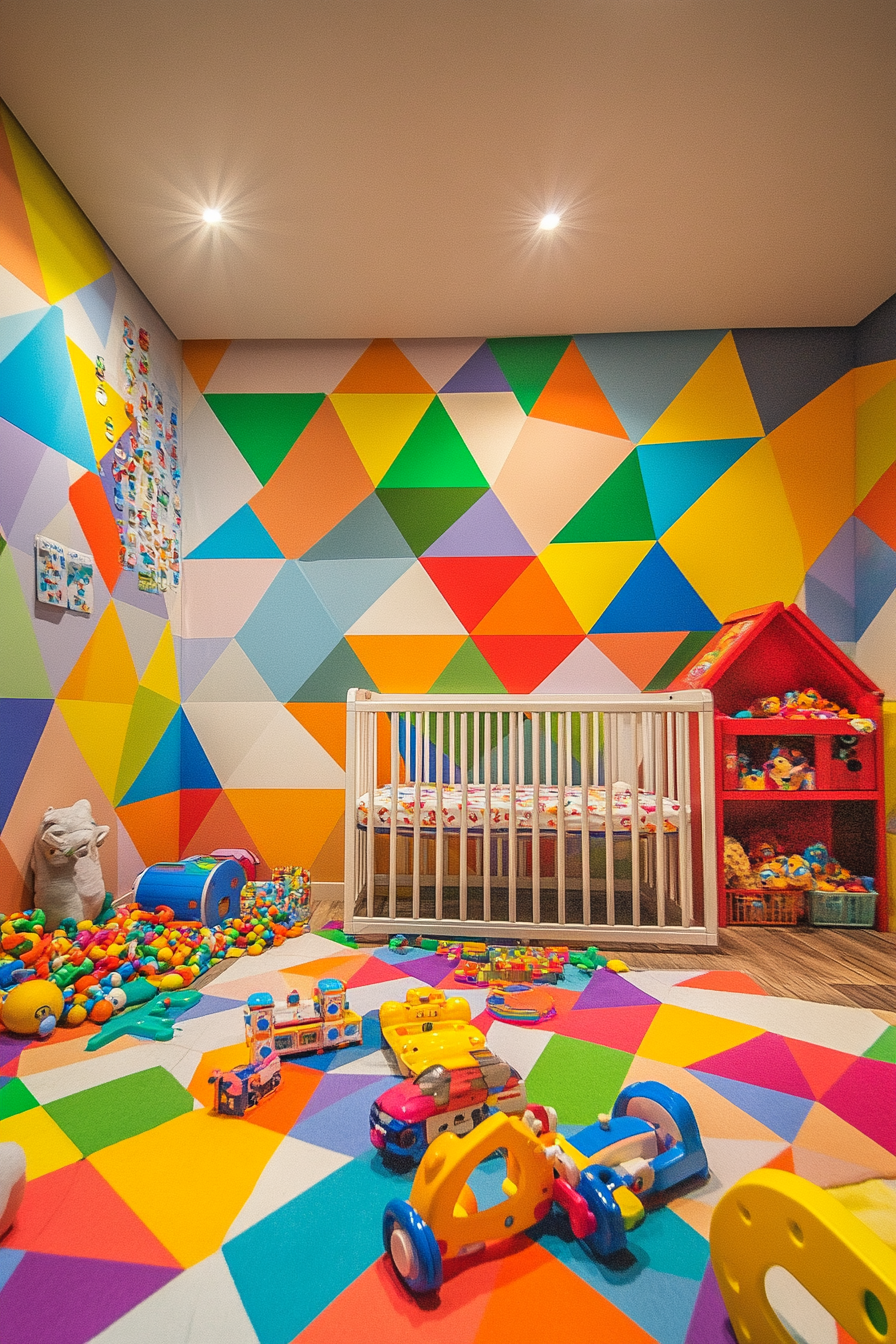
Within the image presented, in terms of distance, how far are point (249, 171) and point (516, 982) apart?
2.72 metres

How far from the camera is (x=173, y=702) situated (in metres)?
3.04

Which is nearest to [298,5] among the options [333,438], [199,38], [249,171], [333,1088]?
[199,38]

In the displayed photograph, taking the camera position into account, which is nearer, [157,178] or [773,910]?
[157,178]

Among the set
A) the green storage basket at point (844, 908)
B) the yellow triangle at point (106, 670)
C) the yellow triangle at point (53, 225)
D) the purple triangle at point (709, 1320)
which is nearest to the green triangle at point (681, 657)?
the green storage basket at point (844, 908)

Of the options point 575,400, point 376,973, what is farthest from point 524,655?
point 376,973

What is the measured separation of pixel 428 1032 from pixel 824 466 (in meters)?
2.95

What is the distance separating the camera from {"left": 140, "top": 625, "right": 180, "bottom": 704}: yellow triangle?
2.85 metres

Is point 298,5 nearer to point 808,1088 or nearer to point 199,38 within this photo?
point 199,38

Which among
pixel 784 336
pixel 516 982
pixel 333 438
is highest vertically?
pixel 784 336

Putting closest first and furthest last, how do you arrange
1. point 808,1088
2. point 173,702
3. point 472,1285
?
point 472,1285
point 808,1088
point 173,702

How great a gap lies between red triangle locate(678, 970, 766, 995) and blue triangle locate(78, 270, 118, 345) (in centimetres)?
303

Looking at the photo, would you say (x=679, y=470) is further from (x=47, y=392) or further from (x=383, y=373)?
(x=47, y=392)

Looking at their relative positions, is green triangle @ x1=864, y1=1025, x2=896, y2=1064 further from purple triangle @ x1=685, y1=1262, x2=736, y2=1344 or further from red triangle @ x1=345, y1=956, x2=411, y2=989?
red triangle @ x1=345, y1=956, x2=411, y2=989

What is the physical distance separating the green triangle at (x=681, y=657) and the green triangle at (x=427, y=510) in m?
1.18
